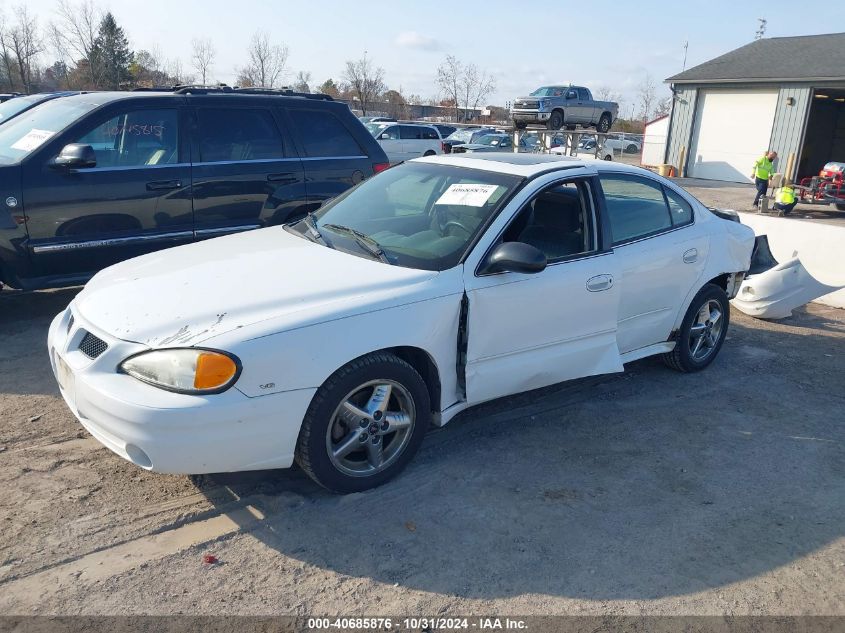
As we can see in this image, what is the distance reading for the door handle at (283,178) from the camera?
21.9 feet

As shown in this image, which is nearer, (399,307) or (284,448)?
(284,448)

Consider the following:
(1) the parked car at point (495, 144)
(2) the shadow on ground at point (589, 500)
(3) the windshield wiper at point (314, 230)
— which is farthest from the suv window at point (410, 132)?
(2) the shadow on ground at point (589, 500)

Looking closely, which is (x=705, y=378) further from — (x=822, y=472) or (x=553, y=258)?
(x=553, y=258)

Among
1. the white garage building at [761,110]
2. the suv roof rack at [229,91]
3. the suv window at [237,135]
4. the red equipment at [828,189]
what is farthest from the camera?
the white garage building at [761,110]

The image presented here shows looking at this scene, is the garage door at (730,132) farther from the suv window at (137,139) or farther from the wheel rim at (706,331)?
the suv window at (137,139)

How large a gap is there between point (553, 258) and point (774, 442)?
6.27 ft

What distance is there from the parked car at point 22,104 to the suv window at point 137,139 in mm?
1084

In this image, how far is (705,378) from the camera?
5594mm

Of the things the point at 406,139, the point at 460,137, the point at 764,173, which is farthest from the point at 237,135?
the point at 460,137


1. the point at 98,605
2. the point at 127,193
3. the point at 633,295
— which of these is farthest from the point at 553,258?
the point at 127,193

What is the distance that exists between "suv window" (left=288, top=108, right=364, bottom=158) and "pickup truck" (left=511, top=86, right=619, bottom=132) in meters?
22.3

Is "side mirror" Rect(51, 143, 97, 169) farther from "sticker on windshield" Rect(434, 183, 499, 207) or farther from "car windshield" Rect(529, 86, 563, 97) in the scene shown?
"car windshield" Rect(529, 86, 563, 97)

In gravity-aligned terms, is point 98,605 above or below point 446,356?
below

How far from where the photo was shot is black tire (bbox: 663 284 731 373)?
538 centimetres
